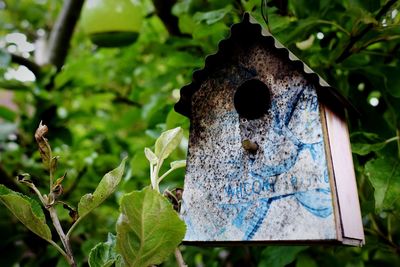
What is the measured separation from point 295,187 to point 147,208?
232mm

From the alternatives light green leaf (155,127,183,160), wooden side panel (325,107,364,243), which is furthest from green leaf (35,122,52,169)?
wooden side panel (325,107,364,243)

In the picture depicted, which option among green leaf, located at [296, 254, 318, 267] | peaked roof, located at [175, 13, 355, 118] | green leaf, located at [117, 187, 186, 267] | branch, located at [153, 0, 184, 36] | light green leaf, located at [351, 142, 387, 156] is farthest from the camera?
branch, located at [153, 0, 184, 36]

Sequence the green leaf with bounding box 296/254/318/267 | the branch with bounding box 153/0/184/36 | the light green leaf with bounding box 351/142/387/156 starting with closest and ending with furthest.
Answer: the light green leaf with bounding box 351/142/387/156
the green leaf with bounding box 296/254/318/267
the branch with bounding box 153/0/184/36

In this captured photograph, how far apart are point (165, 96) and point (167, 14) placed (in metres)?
0.32

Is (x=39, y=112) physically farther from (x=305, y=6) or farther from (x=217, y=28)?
(x=305, y=6)

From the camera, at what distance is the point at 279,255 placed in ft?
3.39

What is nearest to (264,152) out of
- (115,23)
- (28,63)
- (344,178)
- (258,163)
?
(258,163)

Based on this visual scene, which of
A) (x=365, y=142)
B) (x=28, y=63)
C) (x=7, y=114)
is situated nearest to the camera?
(x=365, y=142)

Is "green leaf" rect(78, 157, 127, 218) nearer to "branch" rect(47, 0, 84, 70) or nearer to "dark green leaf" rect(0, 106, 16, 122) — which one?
"dark green leaf" rect(0, 106, 16, 122)

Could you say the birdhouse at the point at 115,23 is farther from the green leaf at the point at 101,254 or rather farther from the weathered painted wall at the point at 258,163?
the green leaf at the point at 101,254

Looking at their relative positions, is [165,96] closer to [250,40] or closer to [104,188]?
[250,40]

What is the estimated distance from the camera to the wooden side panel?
0.63m

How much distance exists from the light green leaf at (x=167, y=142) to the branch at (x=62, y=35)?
1.34 m

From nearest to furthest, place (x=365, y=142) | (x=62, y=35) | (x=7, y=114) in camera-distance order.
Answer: (x=365, y=142) → (x=7, y=114) → (x=62, y=35)
